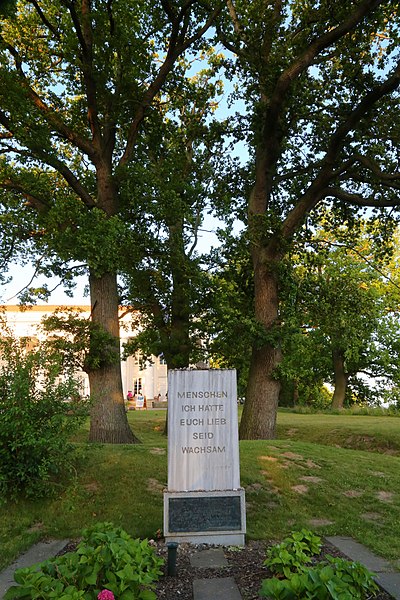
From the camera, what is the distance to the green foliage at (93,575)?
3406 millimetres

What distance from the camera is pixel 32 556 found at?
5.19 metres

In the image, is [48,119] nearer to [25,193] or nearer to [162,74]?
[25,193]

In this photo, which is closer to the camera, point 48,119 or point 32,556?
point 32,556

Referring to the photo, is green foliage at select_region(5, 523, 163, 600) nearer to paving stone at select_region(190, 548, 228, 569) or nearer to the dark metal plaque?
paving stone at select_region(190, 548, 228, 569)

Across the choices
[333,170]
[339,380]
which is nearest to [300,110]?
[333,170]

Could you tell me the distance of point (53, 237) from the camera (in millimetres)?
11359

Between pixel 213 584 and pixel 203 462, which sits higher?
pixel 203 462

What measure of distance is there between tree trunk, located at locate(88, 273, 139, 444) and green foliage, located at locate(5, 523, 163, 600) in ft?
23.9

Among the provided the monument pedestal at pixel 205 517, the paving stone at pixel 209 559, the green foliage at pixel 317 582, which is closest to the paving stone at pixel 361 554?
the green foliage at pixel 317 582

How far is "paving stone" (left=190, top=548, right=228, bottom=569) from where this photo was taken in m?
4.91

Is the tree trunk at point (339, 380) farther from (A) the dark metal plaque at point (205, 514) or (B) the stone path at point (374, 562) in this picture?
(A) the dark metal plaque at point (205, 514)

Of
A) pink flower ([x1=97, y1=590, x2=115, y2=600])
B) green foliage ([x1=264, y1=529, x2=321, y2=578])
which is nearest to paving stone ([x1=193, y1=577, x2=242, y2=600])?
green foliage ([x1=264, y1=529, x2=321, y2=578])

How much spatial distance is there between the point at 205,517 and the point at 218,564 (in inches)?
32.3

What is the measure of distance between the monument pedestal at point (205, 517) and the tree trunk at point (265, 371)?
22.9 feet
